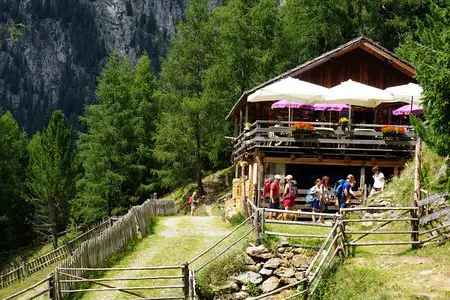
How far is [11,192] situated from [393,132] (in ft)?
117

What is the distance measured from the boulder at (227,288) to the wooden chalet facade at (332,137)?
24.4 ft

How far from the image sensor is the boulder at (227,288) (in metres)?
14.3

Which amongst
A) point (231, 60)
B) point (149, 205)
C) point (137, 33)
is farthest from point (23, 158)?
point (137, 33)

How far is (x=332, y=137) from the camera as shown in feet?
74.2

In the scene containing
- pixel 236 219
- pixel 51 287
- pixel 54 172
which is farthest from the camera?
pixel 54 172

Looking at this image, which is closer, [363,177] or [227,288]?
[227,288]

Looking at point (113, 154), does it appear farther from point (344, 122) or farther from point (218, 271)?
point (218, 271)

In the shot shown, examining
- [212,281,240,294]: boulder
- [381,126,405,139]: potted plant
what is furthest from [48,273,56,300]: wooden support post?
[381,126,405,139]: potted plant

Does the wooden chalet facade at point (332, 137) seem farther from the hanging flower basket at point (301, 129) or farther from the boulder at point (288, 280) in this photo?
the boulder at point (288, 280)

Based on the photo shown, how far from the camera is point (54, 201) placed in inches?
1539

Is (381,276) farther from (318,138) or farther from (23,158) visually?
(23,158)

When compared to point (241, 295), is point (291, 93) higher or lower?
higher

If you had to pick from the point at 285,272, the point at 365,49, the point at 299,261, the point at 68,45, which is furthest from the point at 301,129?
the point at 68,45

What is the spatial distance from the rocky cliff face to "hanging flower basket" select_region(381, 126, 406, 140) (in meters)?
→ 105
